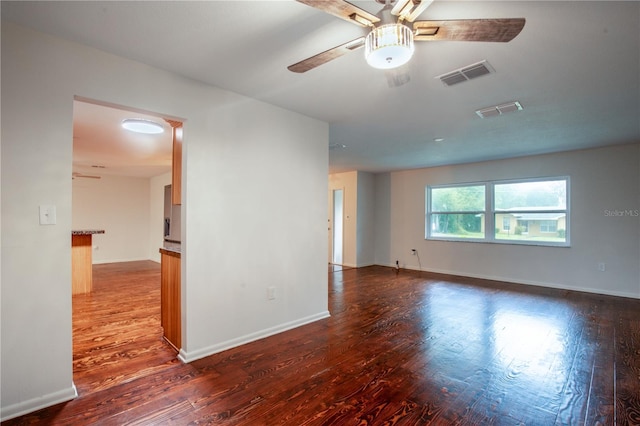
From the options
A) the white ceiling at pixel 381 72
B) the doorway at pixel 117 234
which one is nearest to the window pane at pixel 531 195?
the white ceiling at pixel 381 72

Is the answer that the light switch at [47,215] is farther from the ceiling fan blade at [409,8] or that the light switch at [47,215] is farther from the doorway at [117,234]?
the ceiling fan blade at [409,8]

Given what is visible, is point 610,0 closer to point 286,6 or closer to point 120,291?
point 286,6

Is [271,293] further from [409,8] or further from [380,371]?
[409,8]

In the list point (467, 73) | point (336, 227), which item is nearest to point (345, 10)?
point (467, 73)

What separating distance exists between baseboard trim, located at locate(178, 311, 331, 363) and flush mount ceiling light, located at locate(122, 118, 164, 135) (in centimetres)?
270

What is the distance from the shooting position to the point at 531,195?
5.48 meters

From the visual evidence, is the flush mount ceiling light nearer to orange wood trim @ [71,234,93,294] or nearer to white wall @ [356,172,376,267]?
orange wood trim @ [71,234,93,294]

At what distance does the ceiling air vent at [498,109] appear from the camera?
3.05 meters

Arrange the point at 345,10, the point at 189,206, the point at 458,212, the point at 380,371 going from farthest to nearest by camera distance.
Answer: the point at 458,212 < the point at 189,206 < the point at 380,371 < the point at 345,10

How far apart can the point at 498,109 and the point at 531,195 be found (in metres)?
3.16

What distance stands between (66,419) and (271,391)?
47.4 inches

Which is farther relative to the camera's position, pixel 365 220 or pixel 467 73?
pixel 365 220

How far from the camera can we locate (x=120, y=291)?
484cm

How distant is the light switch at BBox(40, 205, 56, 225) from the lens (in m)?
1.90
